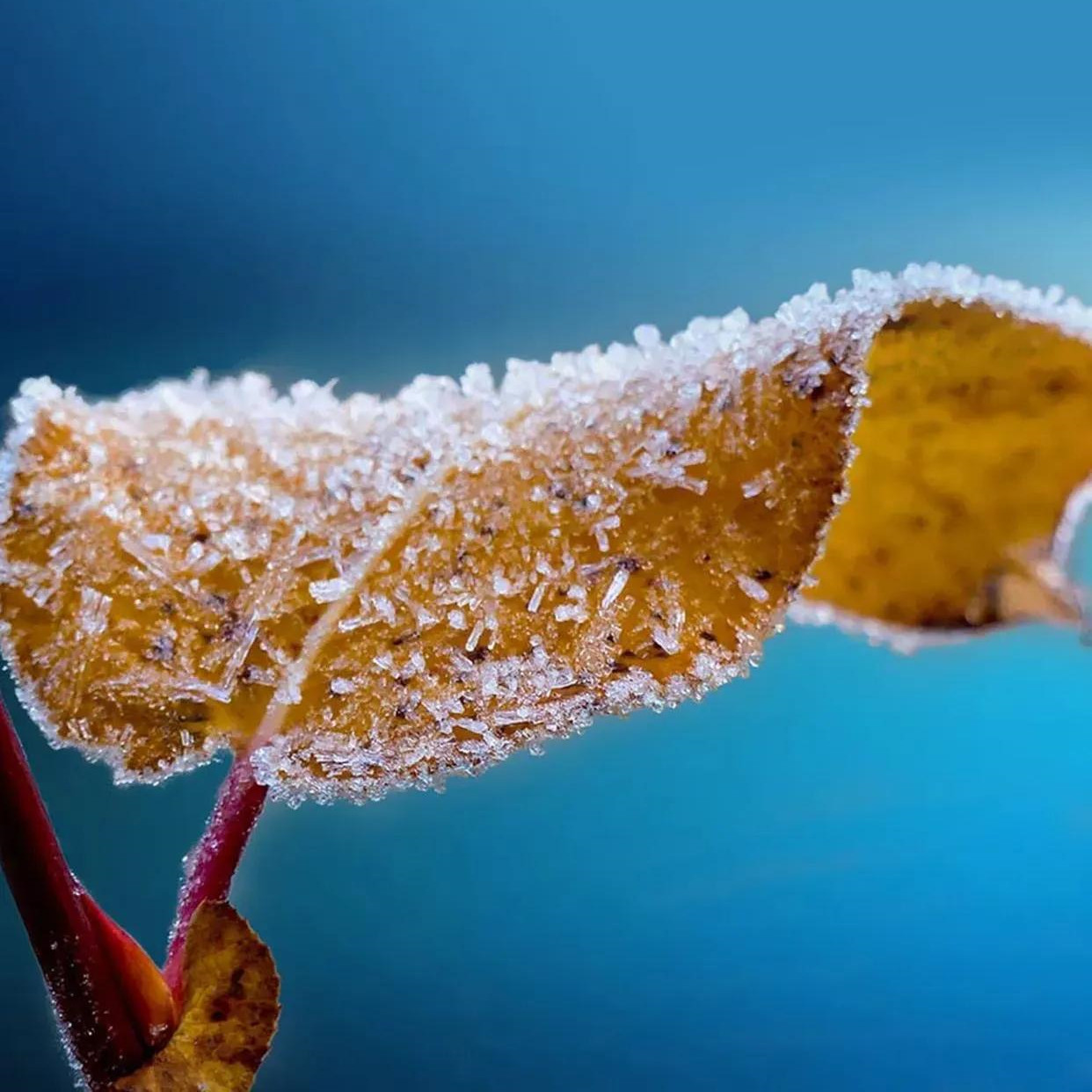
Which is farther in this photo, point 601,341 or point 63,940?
point 601,341

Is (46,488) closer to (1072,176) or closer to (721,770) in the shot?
(721,770)

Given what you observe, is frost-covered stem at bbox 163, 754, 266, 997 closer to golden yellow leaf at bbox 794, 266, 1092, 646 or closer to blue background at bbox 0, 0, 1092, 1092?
blue background at bbox 0, 0, 1092, 1092

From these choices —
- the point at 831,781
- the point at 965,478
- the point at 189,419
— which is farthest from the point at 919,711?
the point at 189,419

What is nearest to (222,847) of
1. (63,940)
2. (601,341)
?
(63,940)

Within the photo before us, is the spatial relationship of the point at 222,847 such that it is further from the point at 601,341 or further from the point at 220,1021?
the point at 601,341

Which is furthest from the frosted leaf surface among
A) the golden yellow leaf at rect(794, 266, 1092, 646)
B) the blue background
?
the blue background

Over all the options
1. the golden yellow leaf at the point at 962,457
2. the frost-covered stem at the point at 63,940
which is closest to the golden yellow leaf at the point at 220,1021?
the frost-covered stem at the point at 63,940
